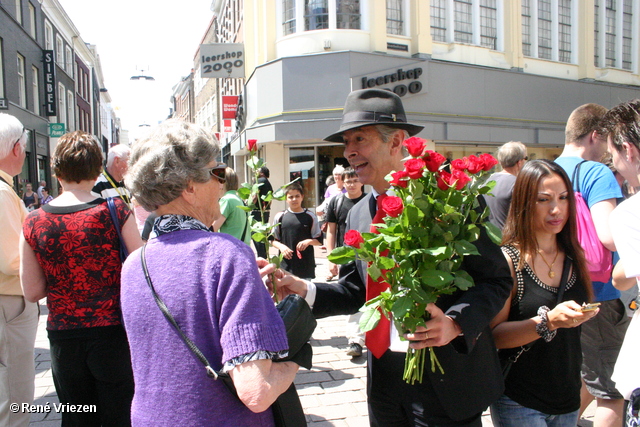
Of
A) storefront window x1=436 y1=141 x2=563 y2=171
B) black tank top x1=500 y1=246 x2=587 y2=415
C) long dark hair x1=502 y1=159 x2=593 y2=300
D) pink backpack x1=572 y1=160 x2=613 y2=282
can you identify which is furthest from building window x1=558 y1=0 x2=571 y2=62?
black tank top x1=500 y1=246 x2=587 y2=415

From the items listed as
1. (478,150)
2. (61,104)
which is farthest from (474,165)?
(61,104)

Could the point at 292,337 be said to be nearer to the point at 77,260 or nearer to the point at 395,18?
the point at 77,260

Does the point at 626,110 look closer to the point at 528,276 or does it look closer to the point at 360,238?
the point at 528,276

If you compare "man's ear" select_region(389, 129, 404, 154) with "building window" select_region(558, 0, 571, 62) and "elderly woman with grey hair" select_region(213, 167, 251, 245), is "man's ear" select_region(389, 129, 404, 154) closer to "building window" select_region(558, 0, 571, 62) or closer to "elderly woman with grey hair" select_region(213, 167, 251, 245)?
"elderly woman with grey hair" select_region(213, 167, 251, 245)

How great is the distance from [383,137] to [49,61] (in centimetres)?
2790

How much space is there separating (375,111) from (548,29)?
A: 1657 centimetres

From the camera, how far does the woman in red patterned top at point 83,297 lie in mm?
2430

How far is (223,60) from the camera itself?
1544cm

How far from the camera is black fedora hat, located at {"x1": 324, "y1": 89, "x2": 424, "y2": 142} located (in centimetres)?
201

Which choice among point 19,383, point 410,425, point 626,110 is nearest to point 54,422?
point 19,383

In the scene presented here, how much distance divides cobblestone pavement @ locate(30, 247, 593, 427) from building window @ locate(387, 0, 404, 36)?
425 inches

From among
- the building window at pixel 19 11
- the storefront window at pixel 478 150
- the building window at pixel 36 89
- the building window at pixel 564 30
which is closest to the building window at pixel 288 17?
the storefront window at pixel 478 150

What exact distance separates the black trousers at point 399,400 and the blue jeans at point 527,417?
42 centimetres

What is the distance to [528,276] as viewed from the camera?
7.21 ft
